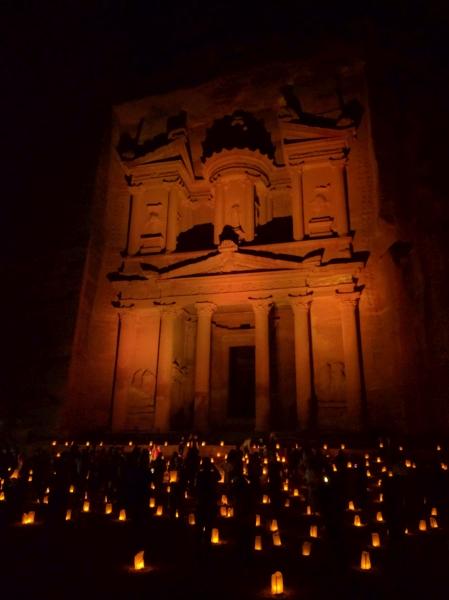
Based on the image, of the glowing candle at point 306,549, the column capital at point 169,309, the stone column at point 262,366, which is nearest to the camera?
the glowing candle at point 306,549

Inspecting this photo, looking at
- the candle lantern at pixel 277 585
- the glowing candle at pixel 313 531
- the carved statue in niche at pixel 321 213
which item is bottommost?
the candle lantern at pixel 277 585

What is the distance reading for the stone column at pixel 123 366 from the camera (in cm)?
2195

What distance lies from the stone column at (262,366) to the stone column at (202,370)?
2.23 m

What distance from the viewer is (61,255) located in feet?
80.3

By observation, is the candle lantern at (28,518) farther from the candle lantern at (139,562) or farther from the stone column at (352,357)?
the stone column at (352,357)

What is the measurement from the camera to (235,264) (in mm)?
22438

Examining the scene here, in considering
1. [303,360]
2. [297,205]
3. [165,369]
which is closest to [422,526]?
[303,360]

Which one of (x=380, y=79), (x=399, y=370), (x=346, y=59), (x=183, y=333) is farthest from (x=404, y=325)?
(x=346, y=59)

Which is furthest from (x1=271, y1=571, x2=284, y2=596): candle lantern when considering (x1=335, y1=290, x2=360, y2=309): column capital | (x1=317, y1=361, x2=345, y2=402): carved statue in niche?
(x1=335, y1=290, x2=360, y2=309): column capital

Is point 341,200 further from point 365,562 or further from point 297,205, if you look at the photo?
point 365,562

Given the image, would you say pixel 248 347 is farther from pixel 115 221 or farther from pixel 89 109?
pixel 89 109

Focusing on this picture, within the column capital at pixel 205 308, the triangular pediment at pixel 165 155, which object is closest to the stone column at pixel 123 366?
the column capital at pixel 205 308

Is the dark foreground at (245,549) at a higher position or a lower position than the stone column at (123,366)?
lower

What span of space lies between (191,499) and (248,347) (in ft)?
51.2
